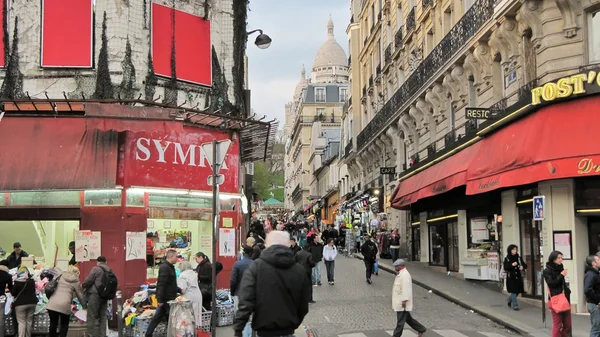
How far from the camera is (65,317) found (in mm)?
11086

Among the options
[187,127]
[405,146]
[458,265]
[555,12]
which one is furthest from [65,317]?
[405,146]

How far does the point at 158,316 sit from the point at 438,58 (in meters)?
17.4

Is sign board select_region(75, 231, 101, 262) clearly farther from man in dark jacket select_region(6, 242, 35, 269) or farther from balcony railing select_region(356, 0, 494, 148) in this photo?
balcony railing select_region(356, 0, 494, 148)

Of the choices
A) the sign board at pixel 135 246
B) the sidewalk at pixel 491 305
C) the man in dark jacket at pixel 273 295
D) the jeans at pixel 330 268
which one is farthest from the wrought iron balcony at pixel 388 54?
the man in dark jacket at pixel 273 295

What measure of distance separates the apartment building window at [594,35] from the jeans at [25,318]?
537 inches

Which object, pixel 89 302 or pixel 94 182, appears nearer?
pixel 89 302

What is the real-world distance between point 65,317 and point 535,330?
9.12 meters

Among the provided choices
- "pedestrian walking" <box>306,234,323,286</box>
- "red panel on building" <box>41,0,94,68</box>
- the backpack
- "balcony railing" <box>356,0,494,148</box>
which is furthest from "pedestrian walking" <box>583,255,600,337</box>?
"red panel on building" <box>41,0,94,68</box>

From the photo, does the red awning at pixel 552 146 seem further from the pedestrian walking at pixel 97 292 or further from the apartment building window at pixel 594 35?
the pedestrian walking at pixel 97 292

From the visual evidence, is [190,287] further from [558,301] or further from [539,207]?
[539,207]

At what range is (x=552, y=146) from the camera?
559 inches

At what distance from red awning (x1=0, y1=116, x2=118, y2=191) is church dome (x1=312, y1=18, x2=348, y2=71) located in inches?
5051

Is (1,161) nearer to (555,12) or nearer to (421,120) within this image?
(555,12)

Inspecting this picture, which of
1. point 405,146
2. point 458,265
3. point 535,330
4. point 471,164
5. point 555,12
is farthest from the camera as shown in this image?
point 405,146
